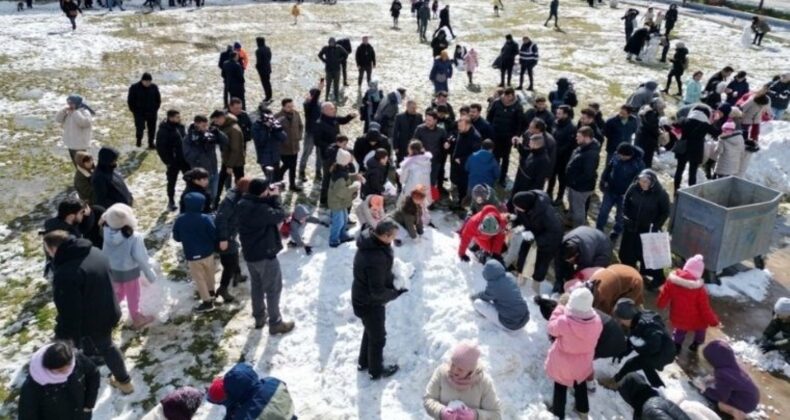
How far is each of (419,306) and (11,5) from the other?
34.8 m

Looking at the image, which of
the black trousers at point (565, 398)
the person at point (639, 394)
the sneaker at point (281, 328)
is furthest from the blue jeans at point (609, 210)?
the sneaker at point (281, 328)

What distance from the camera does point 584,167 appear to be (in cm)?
931

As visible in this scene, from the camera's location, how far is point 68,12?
83.5 ft

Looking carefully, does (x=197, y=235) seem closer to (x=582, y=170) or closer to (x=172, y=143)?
(x=172, y=143)

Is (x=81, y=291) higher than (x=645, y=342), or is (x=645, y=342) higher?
(x=81, y=291)

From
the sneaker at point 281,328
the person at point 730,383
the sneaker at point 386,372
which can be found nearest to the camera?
the person at point 730,383

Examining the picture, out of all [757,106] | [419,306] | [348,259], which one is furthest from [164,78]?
[757,106]

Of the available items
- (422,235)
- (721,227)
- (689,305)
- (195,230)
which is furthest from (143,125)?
(721,227)

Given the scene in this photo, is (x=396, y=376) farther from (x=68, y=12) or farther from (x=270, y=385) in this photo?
(x=68, y=12)

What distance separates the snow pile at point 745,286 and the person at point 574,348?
3907 millimetres

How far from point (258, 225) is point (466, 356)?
2.97 metres

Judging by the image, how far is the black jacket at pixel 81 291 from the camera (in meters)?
5.40

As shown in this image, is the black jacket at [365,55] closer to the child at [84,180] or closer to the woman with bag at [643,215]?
the child at [84,180]

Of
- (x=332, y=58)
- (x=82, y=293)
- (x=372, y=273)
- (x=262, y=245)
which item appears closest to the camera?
(x=82, y=293)
